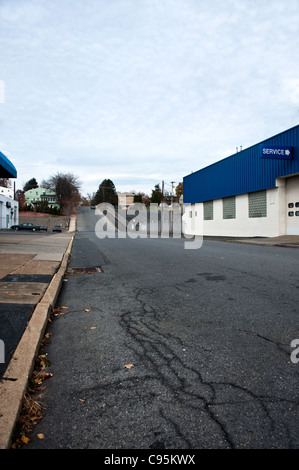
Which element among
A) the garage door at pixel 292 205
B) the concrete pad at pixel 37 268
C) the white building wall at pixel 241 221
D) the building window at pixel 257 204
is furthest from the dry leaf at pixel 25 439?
the building window at pixel 257 204

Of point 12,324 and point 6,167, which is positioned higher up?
point 6,167

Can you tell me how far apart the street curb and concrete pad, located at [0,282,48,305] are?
0.56 meters

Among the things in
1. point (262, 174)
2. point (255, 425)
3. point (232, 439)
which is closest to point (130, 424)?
point (232, 439)

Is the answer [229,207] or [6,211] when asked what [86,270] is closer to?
[229,207]

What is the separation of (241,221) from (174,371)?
25807mm

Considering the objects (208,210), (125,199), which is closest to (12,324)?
(208,210)

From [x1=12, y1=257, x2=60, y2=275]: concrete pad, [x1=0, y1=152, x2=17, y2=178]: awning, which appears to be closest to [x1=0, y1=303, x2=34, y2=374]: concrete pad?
[x1=12, y1=257, x2=60, y2=275]: concrete pad

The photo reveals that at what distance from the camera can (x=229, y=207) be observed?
2978 centimetres

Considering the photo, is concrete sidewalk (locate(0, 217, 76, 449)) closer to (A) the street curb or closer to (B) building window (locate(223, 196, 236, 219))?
(A) the street curb

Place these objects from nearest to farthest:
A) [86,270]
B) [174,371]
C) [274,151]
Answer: [174,371], [86,270], [274,151]

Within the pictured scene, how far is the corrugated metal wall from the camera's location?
2131 centimetres

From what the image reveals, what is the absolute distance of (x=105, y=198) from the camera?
4894 inches

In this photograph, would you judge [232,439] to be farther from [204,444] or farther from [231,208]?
[231,208]
